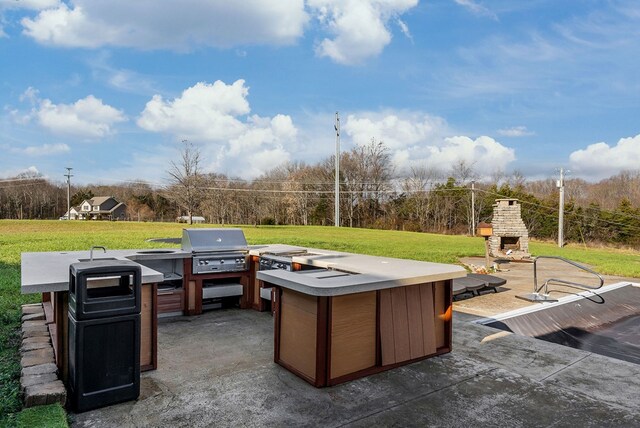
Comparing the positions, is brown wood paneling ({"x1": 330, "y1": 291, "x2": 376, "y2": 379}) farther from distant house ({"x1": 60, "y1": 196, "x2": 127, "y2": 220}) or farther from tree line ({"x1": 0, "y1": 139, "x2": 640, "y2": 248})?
distant house ({"x1": 60, "y1": 196, "x2": 127, "y2": 220})

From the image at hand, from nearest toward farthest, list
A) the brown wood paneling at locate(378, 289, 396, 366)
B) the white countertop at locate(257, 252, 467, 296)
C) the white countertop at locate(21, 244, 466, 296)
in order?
the white countertop at locate(21, 244, 466, 296) < the white countertop at locate(257, 252, 467, 296) < the brown wood paneling at locate(378, 289, 396, 366)

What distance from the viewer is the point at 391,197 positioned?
35938 mm

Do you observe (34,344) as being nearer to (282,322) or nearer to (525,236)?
(282,322)

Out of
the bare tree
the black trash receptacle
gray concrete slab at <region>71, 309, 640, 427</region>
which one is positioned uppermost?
the bare tree

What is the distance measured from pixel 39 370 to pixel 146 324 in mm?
758

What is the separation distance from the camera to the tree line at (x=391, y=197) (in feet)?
102

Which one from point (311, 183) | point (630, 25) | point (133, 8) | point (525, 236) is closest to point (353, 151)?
point (311, 183)

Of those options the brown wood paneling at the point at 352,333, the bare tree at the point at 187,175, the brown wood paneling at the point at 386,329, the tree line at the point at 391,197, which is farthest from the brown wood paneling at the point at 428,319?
the bare tree at the point at 187,175

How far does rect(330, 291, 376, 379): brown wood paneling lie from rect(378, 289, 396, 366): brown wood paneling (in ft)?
0.24

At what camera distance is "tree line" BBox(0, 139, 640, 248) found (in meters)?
31.2

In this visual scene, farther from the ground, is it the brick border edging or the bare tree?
the bare tree

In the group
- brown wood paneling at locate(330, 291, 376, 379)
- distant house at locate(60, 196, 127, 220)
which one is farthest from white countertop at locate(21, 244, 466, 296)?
distant house at locate(60, 196, 127, 220)

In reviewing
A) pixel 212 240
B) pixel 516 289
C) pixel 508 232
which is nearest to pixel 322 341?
pixel 212 240

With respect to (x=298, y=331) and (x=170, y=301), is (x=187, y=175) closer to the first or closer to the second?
(x=170, y=301)
